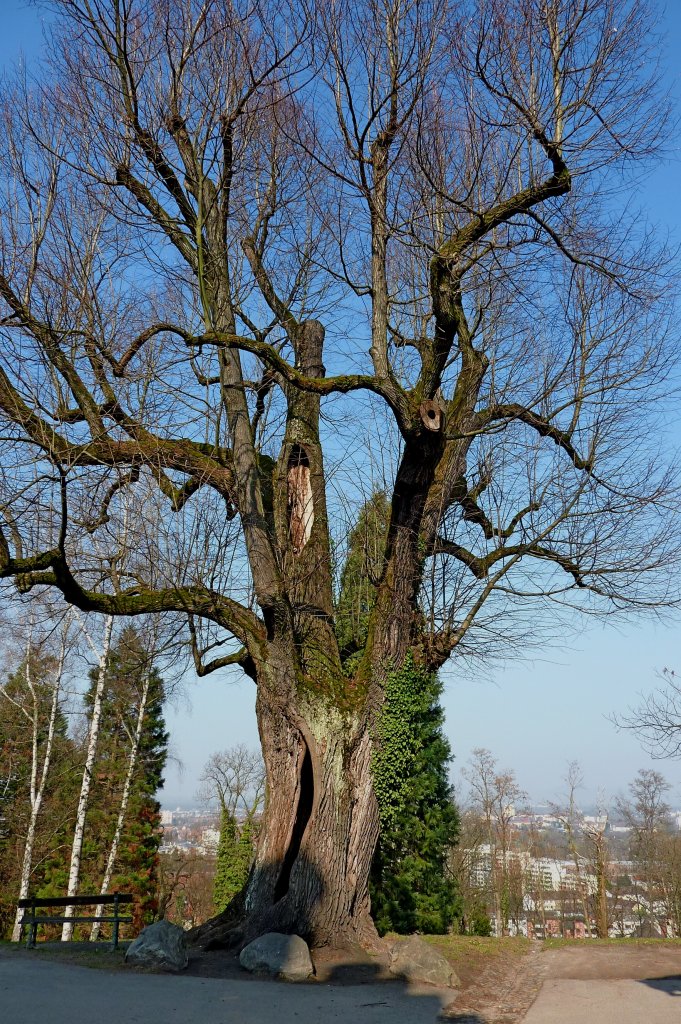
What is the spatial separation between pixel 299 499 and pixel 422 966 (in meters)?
5.94

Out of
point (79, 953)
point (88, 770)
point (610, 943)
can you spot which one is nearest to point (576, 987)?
point (610, 943)

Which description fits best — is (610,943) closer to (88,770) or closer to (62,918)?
(62,918)

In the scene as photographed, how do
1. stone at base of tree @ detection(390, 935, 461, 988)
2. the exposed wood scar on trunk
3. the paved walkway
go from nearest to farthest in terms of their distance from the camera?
the paved walkway < stone at base of tree @ detection(390, 935, 461, 988) < the exposed wood scar on trunk

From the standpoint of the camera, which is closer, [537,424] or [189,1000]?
[189,1000]

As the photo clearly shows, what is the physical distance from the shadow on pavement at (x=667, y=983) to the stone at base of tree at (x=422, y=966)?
186 cm

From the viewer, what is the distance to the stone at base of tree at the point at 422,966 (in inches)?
313

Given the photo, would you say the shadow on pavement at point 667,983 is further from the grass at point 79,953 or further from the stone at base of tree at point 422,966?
the grass at point 79,953

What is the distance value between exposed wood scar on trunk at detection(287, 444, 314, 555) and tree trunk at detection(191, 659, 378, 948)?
231 cm

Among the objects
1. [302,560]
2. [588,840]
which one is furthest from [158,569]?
[588,840]

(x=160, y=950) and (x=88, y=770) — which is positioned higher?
(x=88, y=770)

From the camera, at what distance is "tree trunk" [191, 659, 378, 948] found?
8.73m

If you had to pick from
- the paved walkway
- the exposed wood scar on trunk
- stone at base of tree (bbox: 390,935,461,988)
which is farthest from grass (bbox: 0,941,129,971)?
the exposed wood scar on trunk

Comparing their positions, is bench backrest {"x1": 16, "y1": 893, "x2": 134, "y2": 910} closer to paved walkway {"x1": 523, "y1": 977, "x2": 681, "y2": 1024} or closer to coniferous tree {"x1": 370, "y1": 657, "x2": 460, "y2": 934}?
coniferous tree {"x1": 370, "y1": 657, "x2": 460, "y2": 934}

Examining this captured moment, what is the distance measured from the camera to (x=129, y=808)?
84.8ft
